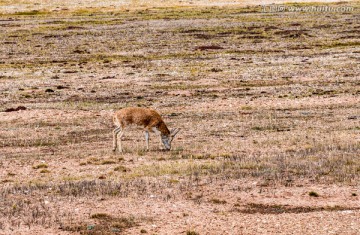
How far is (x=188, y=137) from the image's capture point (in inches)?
1147

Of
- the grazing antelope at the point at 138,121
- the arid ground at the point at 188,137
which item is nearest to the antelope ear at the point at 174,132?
the grazing antelope at the point at 138,121

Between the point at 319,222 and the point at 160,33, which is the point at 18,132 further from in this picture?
the point at 160,33

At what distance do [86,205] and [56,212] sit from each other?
990mm

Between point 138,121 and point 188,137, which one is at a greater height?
point 138,121

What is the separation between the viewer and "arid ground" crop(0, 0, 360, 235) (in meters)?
17.8

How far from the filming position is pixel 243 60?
2217 inches

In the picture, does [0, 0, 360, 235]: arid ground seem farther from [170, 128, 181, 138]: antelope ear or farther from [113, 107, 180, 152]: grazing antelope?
[113, 107, 180, 152]: grazing antelope

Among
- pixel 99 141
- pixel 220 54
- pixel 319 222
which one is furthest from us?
pixel 220 54

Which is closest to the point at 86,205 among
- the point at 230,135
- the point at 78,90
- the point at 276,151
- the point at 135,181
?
the point at 135,181

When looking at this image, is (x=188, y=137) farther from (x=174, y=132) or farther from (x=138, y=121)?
(x=138, y=121)

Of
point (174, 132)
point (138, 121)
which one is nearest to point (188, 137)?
point (174, 132)

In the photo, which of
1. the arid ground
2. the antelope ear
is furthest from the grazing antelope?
the arid ground

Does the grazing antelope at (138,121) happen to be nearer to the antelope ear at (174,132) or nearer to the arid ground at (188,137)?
the antelope ear at (174,132)

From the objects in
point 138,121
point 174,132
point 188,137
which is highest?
point 138,121
